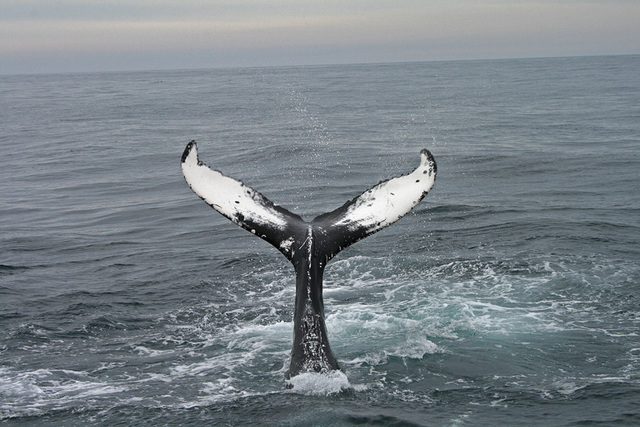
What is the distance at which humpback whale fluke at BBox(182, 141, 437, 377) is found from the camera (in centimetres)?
714

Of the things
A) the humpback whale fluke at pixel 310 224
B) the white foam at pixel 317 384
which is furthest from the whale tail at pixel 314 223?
the white foam at pixel 317 384

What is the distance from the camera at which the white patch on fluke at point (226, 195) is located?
7.25 meters

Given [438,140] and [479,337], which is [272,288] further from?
[438,140]

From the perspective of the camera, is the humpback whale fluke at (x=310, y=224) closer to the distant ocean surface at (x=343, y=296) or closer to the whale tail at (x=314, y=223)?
the whale tail at (x=314, y=223)

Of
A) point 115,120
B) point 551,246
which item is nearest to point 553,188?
point 551,246

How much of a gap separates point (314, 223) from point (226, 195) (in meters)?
0.99

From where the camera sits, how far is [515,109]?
4028 centimetres

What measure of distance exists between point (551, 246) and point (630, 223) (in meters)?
2.69

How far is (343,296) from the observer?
435 inches

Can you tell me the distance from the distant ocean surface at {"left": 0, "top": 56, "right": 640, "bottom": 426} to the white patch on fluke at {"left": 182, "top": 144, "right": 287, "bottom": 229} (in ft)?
5.72

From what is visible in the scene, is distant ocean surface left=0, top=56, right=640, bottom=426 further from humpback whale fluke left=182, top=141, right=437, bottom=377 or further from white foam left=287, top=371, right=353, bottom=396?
humpback whale fluke left=182, top=141, right=437, bottom=377

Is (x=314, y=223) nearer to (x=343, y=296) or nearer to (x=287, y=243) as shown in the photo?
(x=287, y=243)

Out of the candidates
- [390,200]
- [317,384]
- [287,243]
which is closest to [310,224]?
[287,243]

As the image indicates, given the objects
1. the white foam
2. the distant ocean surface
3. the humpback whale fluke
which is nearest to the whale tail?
the humpback whale fluke
